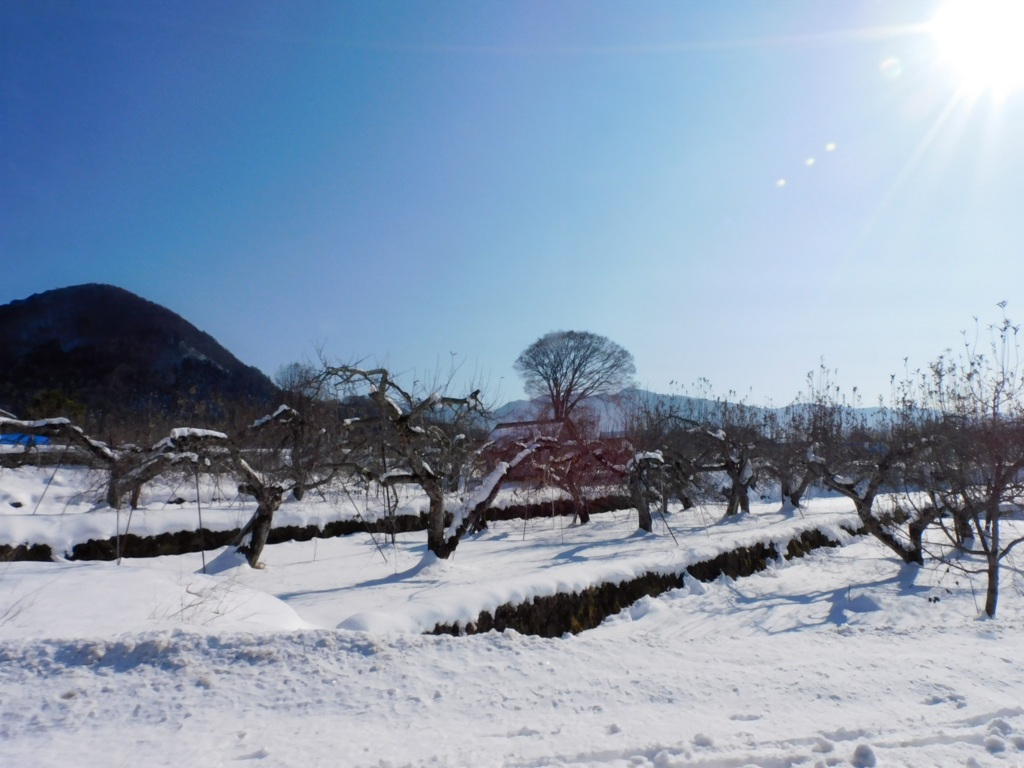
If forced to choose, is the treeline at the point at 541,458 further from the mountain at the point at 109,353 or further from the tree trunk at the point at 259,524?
the mountain at the point at 109,353

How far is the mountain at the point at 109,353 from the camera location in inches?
1521

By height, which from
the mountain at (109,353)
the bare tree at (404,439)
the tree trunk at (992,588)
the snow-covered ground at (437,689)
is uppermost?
the mountain at (109,353)

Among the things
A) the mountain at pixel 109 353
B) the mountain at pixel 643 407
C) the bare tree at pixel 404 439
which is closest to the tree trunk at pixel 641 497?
the mountain at pixel 643 407

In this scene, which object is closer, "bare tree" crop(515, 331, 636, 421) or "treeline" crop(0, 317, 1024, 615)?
"treeline" crop(0, 317, 1024, 615)

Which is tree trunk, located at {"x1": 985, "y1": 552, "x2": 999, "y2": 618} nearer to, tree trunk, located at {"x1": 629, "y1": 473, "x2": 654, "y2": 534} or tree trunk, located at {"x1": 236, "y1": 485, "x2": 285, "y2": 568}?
tree trunk, located at {"x1": 629, "y1": 473, "x2": 654, "y2": 534}

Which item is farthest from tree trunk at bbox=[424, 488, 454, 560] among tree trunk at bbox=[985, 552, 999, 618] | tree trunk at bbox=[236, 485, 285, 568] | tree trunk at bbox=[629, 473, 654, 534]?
tree trunk at bbox=[985, 552, 999, 618]

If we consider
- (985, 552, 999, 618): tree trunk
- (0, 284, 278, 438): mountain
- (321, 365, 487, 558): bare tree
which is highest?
(0, 284, 278, 438): mountain

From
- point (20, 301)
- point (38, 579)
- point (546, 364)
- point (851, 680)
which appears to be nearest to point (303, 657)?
point (38, 579)

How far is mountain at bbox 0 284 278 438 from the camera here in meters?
38.6

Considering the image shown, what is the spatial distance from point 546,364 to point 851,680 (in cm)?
3555

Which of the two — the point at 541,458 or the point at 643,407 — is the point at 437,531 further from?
the point at 643,407

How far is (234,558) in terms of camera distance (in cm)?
1051

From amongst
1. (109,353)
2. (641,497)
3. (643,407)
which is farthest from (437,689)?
(109,353)

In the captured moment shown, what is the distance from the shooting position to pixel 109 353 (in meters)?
46.7
